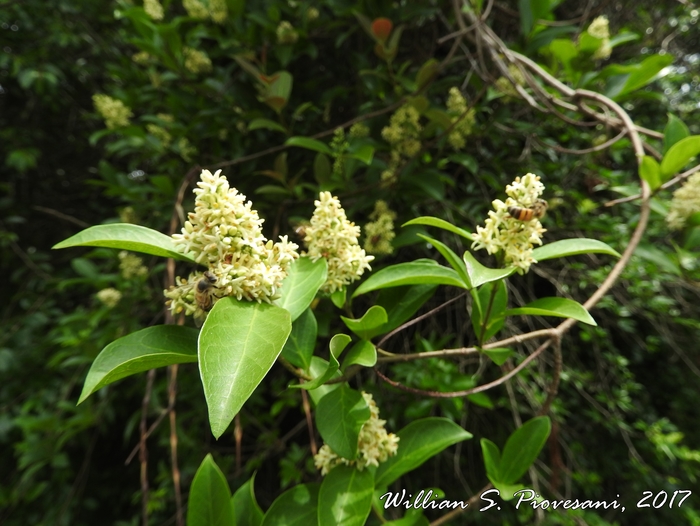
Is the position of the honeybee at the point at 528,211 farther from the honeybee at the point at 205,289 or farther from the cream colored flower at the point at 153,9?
the cream colored flower at the point at 153,9

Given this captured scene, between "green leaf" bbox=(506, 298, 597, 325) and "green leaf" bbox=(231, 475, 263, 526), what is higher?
"green leaf" bbox=(506, 298, 597, 325)

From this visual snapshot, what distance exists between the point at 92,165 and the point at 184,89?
2114 mm

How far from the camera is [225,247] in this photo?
25.5 inches

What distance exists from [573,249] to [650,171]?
622mm

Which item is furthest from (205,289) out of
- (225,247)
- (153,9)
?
(153,9)

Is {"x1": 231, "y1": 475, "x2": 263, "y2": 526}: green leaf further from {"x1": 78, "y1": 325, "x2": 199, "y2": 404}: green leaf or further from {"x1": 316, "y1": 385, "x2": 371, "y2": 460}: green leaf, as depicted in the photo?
{"x1": 78, "y1": 325, "x2": 199, "y2": 404}: green leaf

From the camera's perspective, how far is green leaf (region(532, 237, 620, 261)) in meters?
0.80

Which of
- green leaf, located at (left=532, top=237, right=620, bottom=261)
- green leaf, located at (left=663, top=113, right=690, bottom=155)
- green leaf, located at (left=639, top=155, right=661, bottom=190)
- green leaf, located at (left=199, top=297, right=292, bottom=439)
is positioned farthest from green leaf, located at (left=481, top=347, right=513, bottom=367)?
green leaf, located at (left=663, top=113, right=690, bottom=155)

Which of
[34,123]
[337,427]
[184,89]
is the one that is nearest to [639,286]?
[337,427]

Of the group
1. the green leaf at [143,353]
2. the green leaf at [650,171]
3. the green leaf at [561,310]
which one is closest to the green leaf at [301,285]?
the green leaf at [143,353]

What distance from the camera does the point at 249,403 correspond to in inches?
82.0

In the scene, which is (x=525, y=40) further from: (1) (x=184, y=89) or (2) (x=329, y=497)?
(2) (x=329, y=497)

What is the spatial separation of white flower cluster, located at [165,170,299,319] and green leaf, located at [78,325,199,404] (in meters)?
0.05

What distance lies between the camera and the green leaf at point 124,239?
637mm
